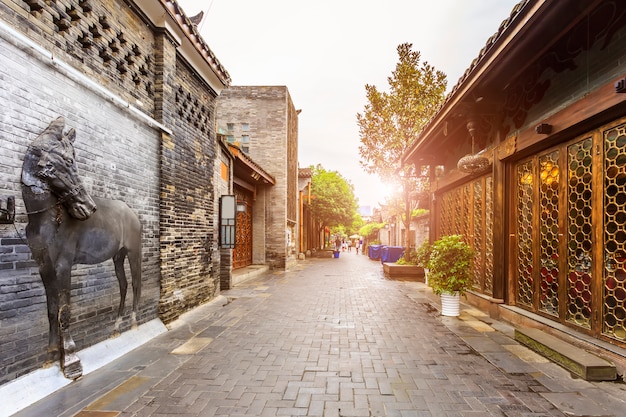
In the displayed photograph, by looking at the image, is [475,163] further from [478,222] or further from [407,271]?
[407,271]

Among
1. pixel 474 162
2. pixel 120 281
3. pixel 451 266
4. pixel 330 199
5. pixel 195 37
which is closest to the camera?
pixel 120 281

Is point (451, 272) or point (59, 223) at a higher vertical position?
point (59, 223)

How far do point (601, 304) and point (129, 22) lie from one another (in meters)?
7.16

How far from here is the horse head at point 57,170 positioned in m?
3.19

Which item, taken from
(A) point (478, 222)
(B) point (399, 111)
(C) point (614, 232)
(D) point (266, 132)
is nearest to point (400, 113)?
(B) point (399, 111)

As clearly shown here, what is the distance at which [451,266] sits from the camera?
6.57m

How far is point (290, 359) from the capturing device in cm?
418

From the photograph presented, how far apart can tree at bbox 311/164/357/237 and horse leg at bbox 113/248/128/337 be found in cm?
2295

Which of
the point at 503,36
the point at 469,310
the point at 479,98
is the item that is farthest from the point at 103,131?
the point at 469,310

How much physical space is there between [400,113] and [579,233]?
12.5 meters

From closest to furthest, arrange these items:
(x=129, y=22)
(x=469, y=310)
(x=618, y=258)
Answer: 1. (x=618, y=258)
2. (x=129, y=22)
3. (x=469, y=310)

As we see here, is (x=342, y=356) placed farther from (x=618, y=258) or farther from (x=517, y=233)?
(x=517, y=233)

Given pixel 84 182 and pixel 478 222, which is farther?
pixel 478 222

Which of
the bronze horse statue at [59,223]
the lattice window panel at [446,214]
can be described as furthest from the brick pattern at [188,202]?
the lattice window panel at [446,214]
